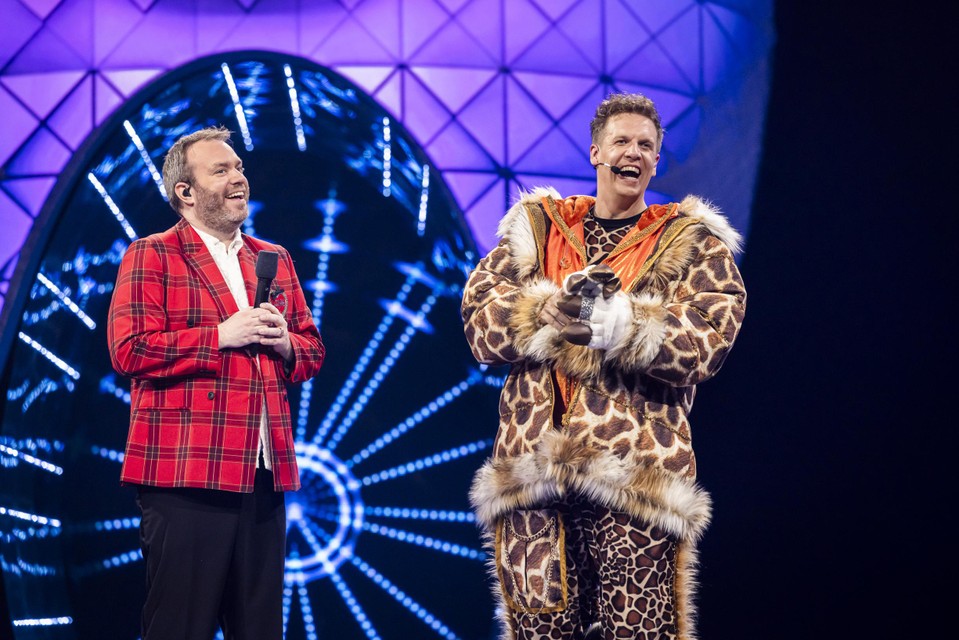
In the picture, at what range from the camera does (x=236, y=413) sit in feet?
7.55

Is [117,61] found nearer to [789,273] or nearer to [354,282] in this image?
[354,282]

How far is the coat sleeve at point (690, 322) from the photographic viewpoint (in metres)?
1.96

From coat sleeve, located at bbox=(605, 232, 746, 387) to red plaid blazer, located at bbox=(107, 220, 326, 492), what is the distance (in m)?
0.89

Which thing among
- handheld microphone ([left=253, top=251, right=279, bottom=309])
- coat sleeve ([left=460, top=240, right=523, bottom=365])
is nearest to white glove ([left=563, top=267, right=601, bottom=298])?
coat sleeve ([left=460, top=240, right=523, bottom=365])

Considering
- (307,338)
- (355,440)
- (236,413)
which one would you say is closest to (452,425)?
(355,440)

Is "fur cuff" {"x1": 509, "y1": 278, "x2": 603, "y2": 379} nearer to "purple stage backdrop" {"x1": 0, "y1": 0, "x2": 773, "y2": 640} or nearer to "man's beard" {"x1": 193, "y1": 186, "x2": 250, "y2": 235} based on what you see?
"man's beard" {"x1": 193, "y1": 186, "x2": 250, "y2": 235}

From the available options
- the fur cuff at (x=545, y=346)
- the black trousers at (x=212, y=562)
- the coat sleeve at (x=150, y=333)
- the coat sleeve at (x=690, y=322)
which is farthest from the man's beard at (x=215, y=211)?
the coat sleeve at (x=690, y=322)

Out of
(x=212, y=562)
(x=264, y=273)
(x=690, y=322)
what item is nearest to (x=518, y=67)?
(x=264, y=273)

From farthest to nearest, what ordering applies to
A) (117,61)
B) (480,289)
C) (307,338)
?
(117,61) → (307,338) → (480,289)

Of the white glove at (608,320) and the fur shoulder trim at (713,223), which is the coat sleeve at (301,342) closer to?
the white glove at (608,320)

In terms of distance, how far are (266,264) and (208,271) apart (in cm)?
24

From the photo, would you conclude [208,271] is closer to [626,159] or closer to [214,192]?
[214,192]

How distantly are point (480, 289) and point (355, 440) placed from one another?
1.39 metres

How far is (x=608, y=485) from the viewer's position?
198 cm
